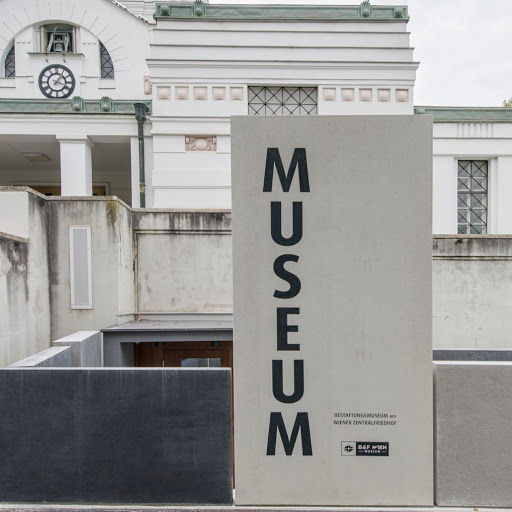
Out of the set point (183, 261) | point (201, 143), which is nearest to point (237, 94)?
point (201, 143)

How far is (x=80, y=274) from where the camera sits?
8852 mm

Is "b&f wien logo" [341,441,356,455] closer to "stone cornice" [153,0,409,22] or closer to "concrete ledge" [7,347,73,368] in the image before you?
"concrete ledge" [7,347,73,368]

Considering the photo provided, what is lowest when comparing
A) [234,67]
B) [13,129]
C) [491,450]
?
[491,450]

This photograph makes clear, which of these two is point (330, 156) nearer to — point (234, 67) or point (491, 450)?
point (491, 450)

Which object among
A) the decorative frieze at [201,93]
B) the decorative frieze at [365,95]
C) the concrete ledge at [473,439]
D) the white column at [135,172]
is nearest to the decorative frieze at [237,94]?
the decorative frieze at [201,93]

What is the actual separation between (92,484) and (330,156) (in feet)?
14.3

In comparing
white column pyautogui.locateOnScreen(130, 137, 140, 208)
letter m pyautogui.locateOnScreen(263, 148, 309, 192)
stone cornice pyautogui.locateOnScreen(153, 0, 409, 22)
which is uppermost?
stone cornice pyautogui.locateOnScreen(153, 0, 409, 22)

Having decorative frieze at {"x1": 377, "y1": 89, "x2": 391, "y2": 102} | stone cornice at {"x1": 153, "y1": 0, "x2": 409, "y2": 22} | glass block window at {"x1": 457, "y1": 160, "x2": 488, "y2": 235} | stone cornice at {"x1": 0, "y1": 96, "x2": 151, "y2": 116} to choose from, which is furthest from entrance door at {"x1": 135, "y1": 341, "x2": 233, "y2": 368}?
stone cornice at {"x1": 153, "y1": 0, "x2": 409, "y2": 22}

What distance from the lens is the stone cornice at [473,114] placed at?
1380 centimetres

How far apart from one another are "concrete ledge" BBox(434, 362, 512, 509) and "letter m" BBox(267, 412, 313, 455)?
4.52 ft

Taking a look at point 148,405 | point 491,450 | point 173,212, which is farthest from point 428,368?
point 173,212

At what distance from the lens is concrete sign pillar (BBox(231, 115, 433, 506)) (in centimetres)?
471

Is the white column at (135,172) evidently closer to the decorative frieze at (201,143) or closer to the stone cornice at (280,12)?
the decorative frieze at (201,143)

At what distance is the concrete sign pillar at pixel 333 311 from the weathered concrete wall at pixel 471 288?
6187 mm
